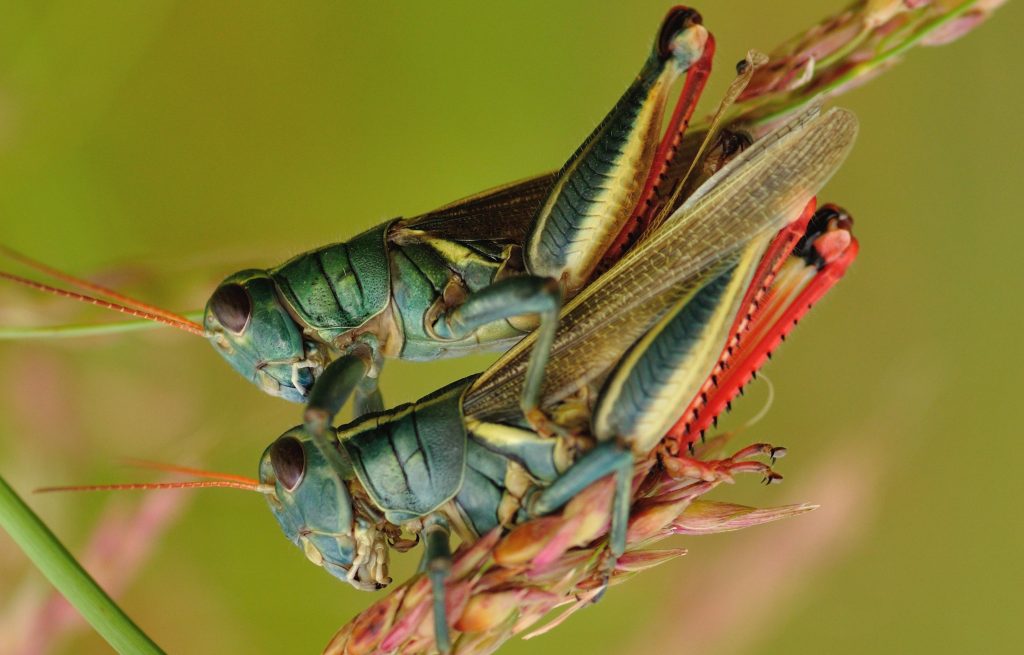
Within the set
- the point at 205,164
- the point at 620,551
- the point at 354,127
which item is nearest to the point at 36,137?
the point at 205,164

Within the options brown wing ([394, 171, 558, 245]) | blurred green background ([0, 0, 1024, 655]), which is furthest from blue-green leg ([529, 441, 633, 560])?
blurred green background ([0, 0, 1024, 655])

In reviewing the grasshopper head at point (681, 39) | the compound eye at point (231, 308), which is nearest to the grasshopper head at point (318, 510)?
the compound eye at point (231, 308)

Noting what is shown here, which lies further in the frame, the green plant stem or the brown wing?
the brown wing

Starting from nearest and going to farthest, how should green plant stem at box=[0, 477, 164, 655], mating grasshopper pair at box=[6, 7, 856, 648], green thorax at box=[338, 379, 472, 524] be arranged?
green plant stem at box=[0, 477, 164, 655] < mating grasshopper pair at box=[6, 7, 856, 648] < green thorax at box=[338, 379, 472, 524]

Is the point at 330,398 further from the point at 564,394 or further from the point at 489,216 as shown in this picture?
the point at 489,216

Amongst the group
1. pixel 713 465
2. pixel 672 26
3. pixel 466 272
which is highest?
pixel 672 26

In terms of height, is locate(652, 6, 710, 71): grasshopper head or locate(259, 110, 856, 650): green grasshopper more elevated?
locate(652, 6, 710, 71): grasshopper head

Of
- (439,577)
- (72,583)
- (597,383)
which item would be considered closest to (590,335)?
(597,383)

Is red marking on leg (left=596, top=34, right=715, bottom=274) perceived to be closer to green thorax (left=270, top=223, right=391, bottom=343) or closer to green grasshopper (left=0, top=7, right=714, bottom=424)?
green grasshopper (left=0, top=7, right=714, bottom=424)
